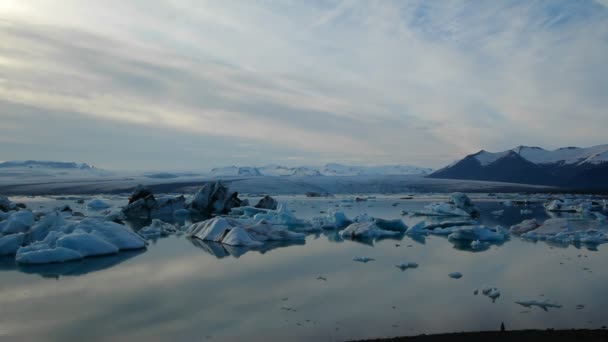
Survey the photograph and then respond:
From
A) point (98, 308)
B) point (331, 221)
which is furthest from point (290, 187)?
point (98, 308)

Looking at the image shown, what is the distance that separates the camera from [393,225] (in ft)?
51.2

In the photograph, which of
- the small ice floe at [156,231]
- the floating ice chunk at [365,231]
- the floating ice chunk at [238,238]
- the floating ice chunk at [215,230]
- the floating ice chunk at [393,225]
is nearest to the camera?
the floating ice chunk at [238,238]

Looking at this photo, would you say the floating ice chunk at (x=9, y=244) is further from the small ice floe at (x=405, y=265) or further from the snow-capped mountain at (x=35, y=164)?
the snow-capped mountain at (x=35, y=164)

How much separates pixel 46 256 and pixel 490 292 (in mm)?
8891

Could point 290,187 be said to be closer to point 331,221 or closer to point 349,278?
point 331,221

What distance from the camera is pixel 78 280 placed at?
8.37 metres

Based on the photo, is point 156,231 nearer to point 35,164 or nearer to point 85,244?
point 85,244

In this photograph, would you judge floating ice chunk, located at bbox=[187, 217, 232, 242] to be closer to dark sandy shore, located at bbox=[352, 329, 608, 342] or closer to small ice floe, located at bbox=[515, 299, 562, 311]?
small ice floe, located at bbox=[515, 299, 562, 311]

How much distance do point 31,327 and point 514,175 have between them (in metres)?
89.2

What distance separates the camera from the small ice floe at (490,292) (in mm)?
6867

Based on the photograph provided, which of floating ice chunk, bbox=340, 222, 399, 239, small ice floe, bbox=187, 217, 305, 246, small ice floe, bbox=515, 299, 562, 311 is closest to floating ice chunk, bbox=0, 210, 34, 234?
small ice floe, bbox=187, 217, 305, 246

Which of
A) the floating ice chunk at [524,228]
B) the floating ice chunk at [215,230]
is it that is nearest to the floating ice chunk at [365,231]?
the floating ice chunk at [215,230]

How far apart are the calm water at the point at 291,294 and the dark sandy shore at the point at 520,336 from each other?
37 cm

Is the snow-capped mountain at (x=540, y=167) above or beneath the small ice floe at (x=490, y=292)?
above
